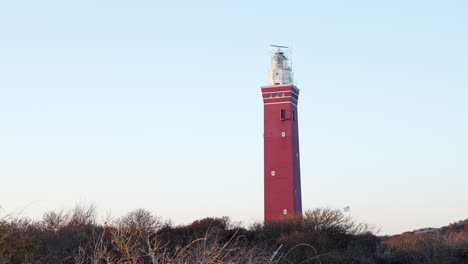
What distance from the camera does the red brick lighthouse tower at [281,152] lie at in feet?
149

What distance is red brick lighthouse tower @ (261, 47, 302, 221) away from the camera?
45562mm

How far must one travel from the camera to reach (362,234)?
3797cm

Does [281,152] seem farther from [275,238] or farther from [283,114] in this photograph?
[275,238]

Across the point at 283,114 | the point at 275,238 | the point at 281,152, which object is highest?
the point at 283,114

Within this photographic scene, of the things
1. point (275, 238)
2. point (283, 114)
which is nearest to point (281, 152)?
point (283, 114)

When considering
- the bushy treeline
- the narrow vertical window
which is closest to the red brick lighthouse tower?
the narrow vertical window

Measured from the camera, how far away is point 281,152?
152 ft

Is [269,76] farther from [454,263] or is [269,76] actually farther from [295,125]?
[454,263]

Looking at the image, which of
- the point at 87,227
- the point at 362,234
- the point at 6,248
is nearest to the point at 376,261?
the point at 362,234

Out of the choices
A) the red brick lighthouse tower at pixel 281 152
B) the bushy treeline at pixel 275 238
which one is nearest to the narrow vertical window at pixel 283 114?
the red brick lighthouse tower at pixel 281 152

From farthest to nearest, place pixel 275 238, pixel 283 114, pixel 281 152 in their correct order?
1. pixel 283 114
2. pixel 281 152
3. pixel 275 238

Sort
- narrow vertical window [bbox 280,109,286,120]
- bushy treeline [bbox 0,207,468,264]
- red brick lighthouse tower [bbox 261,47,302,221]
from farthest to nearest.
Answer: narrow vertical window [bbox 280,109,286,120], red brick lighthouse tower [bbox 261,47,302,221], bushy treeline [bbox 0,207,468,264]

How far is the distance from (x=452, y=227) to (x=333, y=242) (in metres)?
34.7

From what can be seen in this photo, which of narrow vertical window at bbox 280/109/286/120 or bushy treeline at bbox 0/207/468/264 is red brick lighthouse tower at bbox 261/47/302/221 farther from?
bushy treeline at bbox 0/207/468/264
